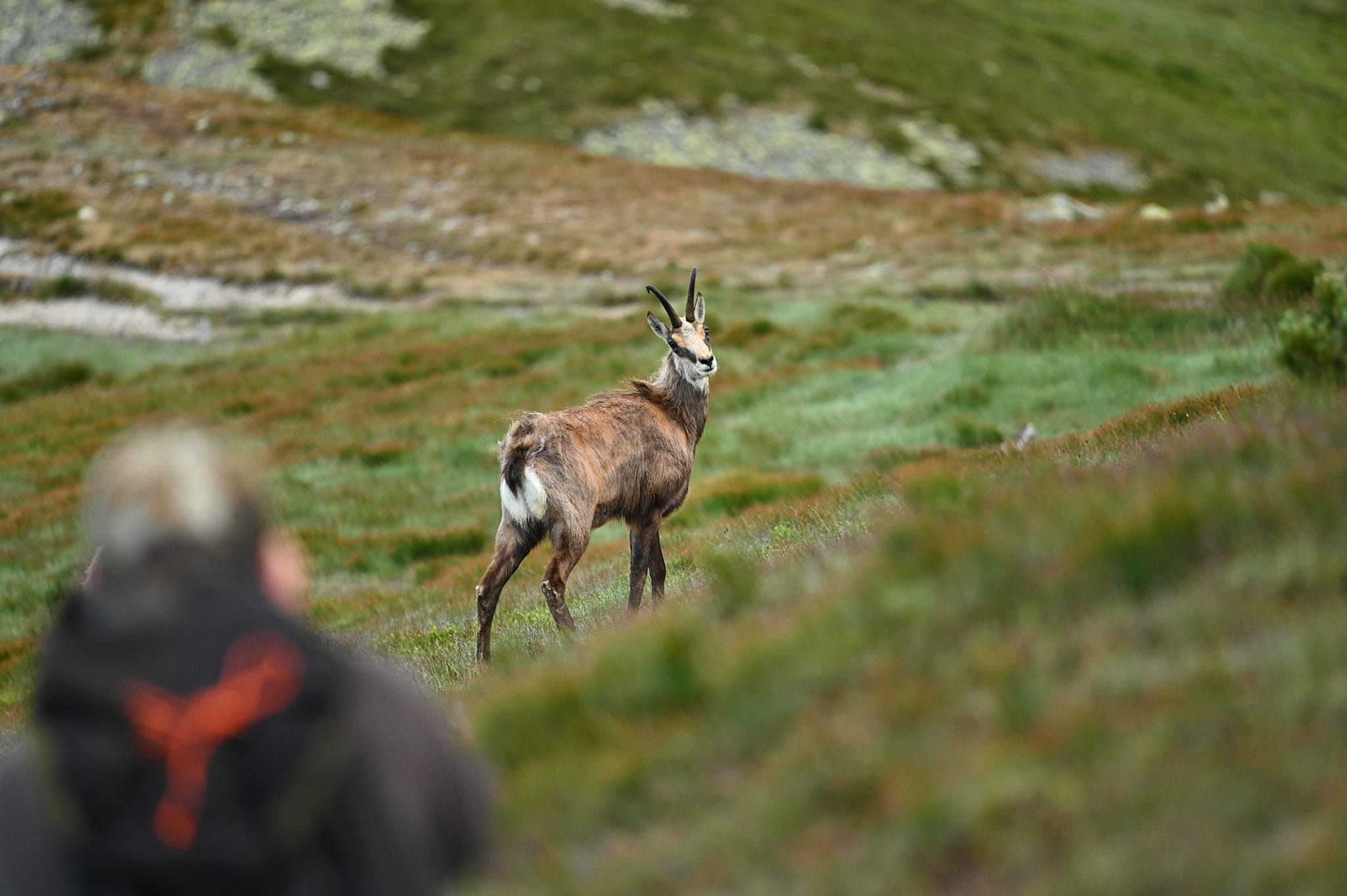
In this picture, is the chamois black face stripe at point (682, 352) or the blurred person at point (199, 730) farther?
the chamois black face stripe at point (682, 352)

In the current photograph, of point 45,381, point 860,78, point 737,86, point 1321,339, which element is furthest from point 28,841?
point 860,78

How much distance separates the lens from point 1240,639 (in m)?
4.04

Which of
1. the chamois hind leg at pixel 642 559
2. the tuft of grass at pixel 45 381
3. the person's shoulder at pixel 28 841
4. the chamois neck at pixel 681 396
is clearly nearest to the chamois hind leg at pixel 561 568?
the chamois hind leg at pixel 642 559

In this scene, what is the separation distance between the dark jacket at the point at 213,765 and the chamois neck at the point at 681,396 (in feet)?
29.3

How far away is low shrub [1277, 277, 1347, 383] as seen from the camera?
25.6 feet

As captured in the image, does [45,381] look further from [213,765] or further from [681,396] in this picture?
[213,765]

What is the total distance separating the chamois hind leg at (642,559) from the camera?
10.4 m

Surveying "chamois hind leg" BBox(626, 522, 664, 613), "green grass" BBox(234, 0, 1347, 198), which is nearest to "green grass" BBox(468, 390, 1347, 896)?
"chamois hind leg" BBox(626, 522, 664, 613)

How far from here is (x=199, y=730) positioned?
302 cm

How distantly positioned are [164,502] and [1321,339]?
7.48 metres

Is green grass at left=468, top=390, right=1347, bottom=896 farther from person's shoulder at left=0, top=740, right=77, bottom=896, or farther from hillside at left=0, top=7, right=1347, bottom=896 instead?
person's shoulder at left=0, top=740, right=77, bottom=896

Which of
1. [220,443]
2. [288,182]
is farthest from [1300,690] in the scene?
[288,182]

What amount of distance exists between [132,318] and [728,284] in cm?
1787

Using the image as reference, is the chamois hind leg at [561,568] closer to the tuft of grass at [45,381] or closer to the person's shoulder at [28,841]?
the person's shoulder at [28,841]
